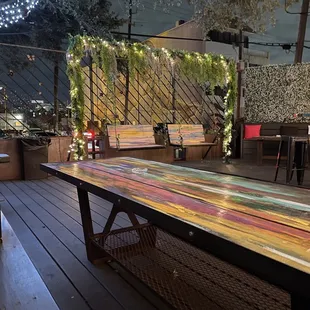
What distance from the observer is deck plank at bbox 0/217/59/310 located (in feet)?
4.58

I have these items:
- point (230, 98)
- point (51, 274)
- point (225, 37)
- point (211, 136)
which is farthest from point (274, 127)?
point (225, 37)

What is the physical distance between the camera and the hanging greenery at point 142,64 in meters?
5.63

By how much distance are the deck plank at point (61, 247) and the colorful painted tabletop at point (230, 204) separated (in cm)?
62

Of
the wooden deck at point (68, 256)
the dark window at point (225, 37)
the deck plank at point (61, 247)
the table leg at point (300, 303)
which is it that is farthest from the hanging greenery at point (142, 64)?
the dark window at point (225, 37)

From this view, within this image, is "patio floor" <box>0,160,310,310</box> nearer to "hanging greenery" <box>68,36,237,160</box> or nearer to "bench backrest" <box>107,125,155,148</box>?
"bench backrest" <box>107,125,155,148</box>

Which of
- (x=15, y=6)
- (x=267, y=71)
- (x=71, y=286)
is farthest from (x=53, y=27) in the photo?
(x=71, y=286)

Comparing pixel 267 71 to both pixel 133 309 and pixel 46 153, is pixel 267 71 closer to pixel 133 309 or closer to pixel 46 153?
pixel 46 153

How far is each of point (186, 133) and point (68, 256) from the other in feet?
16.5

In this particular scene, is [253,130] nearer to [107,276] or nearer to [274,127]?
[274,127]

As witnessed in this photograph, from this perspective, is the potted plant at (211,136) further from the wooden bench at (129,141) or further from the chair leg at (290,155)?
the chair leg at (290,155)

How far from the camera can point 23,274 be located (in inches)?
63.9

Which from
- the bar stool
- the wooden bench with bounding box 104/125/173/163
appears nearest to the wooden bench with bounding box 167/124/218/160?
the wooden bench with bounding box 104/125/173/163

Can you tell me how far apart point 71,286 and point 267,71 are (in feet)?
24.6

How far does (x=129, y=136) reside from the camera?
6.34 metres
